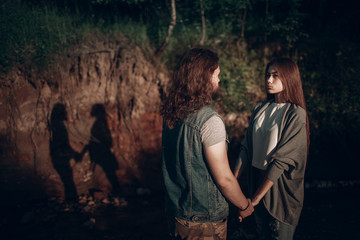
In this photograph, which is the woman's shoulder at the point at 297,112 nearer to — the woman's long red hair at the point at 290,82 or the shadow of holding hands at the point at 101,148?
→ the woman's long red hair at the point at 290,82

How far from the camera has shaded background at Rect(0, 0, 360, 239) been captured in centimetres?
407

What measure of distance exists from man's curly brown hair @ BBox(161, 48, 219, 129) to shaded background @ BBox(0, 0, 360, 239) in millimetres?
2724

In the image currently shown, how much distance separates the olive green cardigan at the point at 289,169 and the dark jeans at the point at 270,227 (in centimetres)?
7

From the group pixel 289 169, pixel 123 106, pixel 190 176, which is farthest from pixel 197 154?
pixel 123 106

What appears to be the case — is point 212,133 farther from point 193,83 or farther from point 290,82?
point 290,82

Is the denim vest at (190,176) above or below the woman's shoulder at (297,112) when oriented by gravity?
below

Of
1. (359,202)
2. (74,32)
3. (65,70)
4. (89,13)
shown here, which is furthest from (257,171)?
(89,13)

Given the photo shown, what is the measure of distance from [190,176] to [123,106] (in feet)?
12.5

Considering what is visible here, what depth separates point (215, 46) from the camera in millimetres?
5941

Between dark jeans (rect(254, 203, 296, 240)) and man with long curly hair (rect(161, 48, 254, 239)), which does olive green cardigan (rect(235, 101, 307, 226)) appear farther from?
man with long curly hair (rect(161, 48, 254, 239))

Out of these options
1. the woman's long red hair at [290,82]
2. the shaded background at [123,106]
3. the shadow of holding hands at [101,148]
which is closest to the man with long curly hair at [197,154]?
the woman's long red hair at [290,82]

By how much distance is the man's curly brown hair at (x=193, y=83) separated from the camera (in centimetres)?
162

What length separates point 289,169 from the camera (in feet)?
6.61

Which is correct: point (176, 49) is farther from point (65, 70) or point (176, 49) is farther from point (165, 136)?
point (165, 136)
